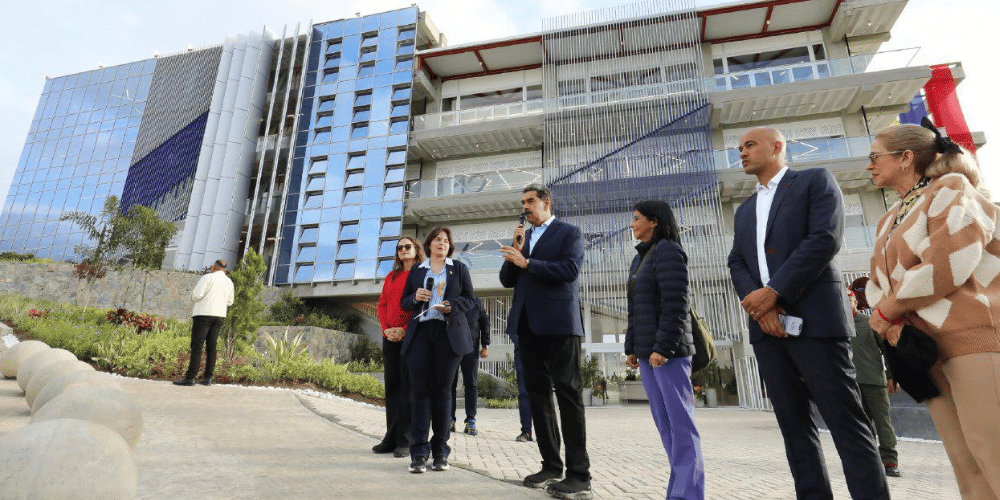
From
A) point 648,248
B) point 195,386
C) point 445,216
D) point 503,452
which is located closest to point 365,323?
point 445,216

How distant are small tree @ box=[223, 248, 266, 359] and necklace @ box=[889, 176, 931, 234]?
11.5 meters

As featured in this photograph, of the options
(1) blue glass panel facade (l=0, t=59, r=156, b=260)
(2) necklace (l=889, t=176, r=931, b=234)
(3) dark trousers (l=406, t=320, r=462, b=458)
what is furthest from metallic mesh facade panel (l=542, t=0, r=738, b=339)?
(1) blue glass panel facade (l=0, t=59, r=156, b=260)

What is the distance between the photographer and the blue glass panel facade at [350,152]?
22156 mm

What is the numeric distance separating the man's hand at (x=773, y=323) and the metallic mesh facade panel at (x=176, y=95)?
104ft

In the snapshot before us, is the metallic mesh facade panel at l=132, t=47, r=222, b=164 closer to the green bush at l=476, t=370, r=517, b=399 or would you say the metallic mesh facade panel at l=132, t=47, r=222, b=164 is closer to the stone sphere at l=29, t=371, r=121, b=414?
the green bush at l=476, t=370, r=517, b=399

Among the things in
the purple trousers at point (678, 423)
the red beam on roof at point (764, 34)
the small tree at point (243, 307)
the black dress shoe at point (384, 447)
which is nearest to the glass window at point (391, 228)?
the small tree at point (243, 307)

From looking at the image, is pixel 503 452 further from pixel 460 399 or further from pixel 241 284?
pixel 460 399

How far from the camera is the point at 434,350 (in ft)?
12.4

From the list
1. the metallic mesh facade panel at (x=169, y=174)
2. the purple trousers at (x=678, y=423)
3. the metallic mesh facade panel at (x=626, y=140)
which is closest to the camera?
the purple trousers at (x=678, y=423)

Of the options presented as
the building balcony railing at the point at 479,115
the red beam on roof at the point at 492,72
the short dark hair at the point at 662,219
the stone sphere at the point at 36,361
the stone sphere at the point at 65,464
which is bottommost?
the stone sphere at the point at 65,464

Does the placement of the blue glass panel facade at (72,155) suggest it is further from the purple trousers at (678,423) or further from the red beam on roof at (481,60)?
the purple trousers at (678,423)

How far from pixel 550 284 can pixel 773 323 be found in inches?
56.5

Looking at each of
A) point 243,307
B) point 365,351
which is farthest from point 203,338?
point 365,351

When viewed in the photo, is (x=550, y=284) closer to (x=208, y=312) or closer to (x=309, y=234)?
(x=208, y=312)
